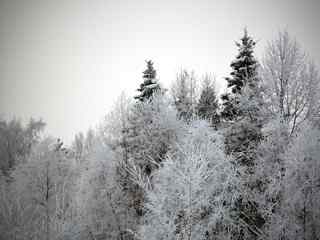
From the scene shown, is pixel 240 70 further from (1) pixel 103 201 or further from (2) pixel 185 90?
(1) pixel 103 201

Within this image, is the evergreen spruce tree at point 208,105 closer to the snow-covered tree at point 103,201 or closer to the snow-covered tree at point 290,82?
the snow-covered tree at point 290,82

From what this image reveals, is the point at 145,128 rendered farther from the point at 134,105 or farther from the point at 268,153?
the point at 268,153

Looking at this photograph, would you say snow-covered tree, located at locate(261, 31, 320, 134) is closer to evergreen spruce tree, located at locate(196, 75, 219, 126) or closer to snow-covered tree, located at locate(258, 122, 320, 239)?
snow-covered tree, located at locate(258, 122, 320, 239)

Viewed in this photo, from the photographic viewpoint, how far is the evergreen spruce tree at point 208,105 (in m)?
20.9

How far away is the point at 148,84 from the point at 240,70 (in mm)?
8581

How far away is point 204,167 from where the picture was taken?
946cm

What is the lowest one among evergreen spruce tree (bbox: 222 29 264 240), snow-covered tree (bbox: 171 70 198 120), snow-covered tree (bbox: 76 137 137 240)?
snow-covered tree (bbox: 76 137 137 240)

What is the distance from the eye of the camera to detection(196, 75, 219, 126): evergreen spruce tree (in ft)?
68.7

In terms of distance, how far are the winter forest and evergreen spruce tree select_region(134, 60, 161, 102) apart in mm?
98

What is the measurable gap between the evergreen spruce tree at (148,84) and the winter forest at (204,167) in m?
0.10

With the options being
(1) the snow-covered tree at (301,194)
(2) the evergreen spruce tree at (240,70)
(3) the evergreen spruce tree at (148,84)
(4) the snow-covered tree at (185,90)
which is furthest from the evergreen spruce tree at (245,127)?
Result: (3) the evergreen spruce tree at (148,84)

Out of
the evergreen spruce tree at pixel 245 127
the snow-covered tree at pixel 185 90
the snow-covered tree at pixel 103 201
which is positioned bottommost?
the snow-covered tree at pixel 103 201

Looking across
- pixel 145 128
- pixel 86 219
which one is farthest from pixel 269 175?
pixel 86 219

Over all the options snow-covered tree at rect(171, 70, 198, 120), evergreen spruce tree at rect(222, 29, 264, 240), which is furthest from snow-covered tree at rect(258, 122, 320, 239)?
snow-covered tree at rect(171, 70, 198, 120)
